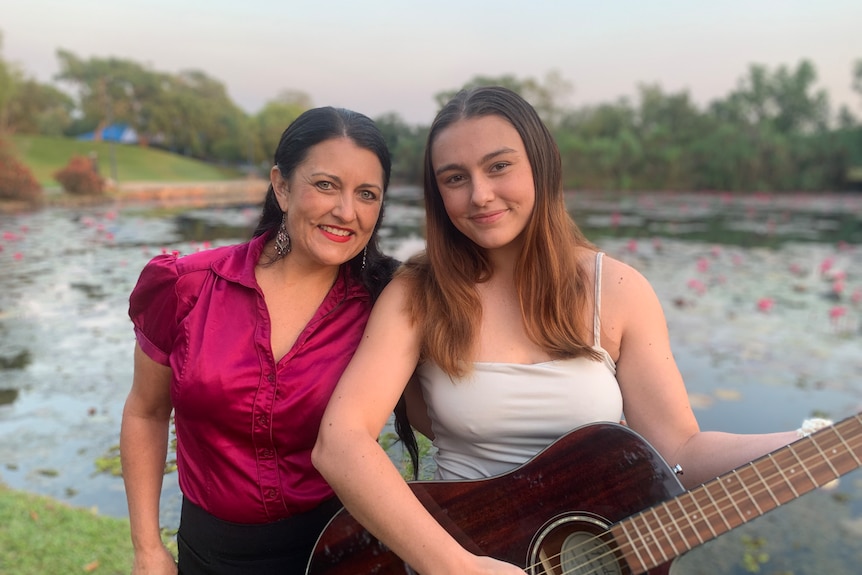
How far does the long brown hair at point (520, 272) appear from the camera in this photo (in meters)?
1.54

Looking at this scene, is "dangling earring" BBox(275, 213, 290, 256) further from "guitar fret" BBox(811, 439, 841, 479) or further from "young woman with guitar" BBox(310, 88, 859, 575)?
"guitar fret" BBox(811, 439, 841, 479)

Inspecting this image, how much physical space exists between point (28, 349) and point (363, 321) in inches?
217

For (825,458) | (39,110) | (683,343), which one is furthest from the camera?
(39,110)

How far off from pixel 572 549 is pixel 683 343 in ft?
18.0

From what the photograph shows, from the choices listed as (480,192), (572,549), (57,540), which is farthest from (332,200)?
→ (57,540)

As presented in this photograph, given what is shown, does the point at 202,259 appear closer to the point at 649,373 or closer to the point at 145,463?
the point at 145,463

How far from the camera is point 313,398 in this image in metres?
1.53

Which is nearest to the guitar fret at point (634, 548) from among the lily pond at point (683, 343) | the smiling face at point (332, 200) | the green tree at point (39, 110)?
the lily pond at point (683, 343)

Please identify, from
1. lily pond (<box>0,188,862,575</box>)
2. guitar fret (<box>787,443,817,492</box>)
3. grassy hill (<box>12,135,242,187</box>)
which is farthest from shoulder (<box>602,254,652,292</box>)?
grassy hill (<box>12,135,242,187</box>)

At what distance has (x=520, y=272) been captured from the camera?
65.0 inches

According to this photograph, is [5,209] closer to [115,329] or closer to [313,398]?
[115,329]

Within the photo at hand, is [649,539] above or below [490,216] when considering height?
below

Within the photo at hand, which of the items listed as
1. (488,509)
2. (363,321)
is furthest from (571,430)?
(363,321)

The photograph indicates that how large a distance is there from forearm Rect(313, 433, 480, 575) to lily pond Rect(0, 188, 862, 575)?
1001 millimetres
